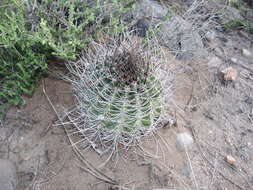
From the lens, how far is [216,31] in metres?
2.71

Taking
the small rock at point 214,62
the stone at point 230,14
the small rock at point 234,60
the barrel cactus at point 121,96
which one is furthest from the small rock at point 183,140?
the stone at point 230,14

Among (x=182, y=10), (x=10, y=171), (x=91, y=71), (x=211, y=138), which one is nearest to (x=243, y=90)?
(x=211, y=138)

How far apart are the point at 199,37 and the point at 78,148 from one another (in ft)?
4.96

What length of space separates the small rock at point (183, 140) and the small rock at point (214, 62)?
2.62ft

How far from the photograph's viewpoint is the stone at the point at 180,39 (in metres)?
2.40

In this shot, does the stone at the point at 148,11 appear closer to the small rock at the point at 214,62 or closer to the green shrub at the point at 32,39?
the green shrub at the point at 32,39

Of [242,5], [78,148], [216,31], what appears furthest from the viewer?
[242,5]

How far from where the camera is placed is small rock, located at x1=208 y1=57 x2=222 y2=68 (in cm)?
236

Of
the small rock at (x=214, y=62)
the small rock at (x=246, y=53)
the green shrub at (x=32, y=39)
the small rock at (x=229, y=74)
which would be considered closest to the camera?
the green shrub at (x=32, y=39)

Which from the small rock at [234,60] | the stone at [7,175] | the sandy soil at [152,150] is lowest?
the stone at [7,175]

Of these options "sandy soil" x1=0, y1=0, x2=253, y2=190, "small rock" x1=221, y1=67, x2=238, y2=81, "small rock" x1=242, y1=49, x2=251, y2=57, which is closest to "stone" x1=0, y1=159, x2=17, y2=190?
"sandy soil" x1=0, y1=0, x2=253, y2=190

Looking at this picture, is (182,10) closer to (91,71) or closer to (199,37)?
(199,37)

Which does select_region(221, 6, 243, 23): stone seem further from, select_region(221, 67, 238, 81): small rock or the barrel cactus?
the barrel cactus

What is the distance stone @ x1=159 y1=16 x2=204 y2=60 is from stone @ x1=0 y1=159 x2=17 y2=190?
1520 mm
